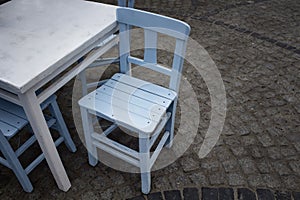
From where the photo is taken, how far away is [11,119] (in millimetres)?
1800

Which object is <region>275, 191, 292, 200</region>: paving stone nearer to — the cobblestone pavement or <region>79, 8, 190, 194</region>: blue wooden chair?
the cobblestone pavement

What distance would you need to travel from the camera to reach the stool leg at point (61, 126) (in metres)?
2.08

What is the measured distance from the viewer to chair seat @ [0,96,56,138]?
1.73 m

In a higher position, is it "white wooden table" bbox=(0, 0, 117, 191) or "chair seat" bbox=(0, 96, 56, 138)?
"white wooden table" bbox=(0, 0, 117, 191)

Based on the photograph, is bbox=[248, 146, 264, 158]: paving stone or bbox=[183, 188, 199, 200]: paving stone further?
bbox=[248, 146, 264, 158]: paving stone

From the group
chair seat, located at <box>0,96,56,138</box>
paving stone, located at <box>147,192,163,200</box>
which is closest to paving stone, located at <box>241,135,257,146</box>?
paving stone, located at <box>147,192,163,200</box>

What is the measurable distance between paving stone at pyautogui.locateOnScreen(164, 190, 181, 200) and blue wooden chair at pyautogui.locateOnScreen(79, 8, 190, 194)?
6.0 inches

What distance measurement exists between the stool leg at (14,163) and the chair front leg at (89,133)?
0.49m

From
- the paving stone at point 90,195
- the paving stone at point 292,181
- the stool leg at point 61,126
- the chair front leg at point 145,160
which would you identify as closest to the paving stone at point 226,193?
the paving stone at point 292,181

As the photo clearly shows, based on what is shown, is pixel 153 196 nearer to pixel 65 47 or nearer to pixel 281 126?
pixel 65 47

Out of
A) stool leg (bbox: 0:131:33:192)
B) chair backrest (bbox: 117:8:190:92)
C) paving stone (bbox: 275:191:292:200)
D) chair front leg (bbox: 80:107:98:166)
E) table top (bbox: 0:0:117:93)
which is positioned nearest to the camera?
table top (bbox: 0:0:117:93)

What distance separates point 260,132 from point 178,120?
0.78 m

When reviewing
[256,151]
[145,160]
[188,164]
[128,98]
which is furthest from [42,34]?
[256,151]

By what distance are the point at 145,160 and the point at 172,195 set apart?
0.43 metres
